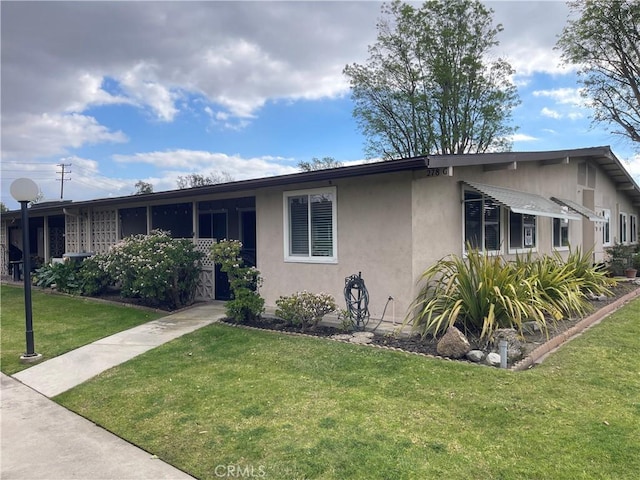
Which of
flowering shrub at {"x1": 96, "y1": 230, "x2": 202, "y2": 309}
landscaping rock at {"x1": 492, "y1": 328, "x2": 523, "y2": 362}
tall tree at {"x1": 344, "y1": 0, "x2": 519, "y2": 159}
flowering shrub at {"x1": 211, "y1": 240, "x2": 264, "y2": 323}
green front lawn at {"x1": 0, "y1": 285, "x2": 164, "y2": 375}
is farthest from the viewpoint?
tall tree at {"x1": 344, "y1": 0, "x2": 519, "y2": 159}

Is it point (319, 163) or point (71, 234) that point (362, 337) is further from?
point (319, 163)

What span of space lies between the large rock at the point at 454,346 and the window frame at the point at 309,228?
3.24 m

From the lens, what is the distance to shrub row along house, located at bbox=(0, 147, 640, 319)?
8164 mm

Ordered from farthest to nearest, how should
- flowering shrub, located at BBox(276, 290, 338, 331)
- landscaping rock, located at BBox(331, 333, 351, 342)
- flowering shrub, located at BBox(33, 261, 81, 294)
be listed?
flowering shrub, located at BBox(33, 261, 81, 294) → flowering shrub, located at BBox(276, 290, 338, 331) → landscaping rock, located at BBox(331, 333, 351, 342)

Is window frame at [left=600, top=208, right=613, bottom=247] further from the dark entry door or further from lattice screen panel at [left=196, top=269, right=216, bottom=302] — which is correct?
lattice screen panel at [left=196, top=269, right=216, bottom=302]

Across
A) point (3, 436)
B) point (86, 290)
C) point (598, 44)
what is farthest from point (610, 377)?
point (598, 44)

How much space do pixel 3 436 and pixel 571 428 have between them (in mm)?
5505

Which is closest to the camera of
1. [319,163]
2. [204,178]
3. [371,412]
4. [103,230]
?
[371,412]

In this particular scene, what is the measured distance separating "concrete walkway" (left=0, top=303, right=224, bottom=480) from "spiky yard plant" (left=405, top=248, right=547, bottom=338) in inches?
187

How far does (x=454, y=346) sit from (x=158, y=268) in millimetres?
7204

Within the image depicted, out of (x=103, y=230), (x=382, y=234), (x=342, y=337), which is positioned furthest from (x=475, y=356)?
(x=103, y=230)

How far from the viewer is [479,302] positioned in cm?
727

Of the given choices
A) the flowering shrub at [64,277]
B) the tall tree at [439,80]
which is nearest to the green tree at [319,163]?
the tall tree at [439,80]

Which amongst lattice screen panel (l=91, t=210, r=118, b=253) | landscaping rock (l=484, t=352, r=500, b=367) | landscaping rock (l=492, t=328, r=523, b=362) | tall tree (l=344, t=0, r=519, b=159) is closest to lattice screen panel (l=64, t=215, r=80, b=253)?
lattice screen panel (l=91, t=210, r=118, b=253)
